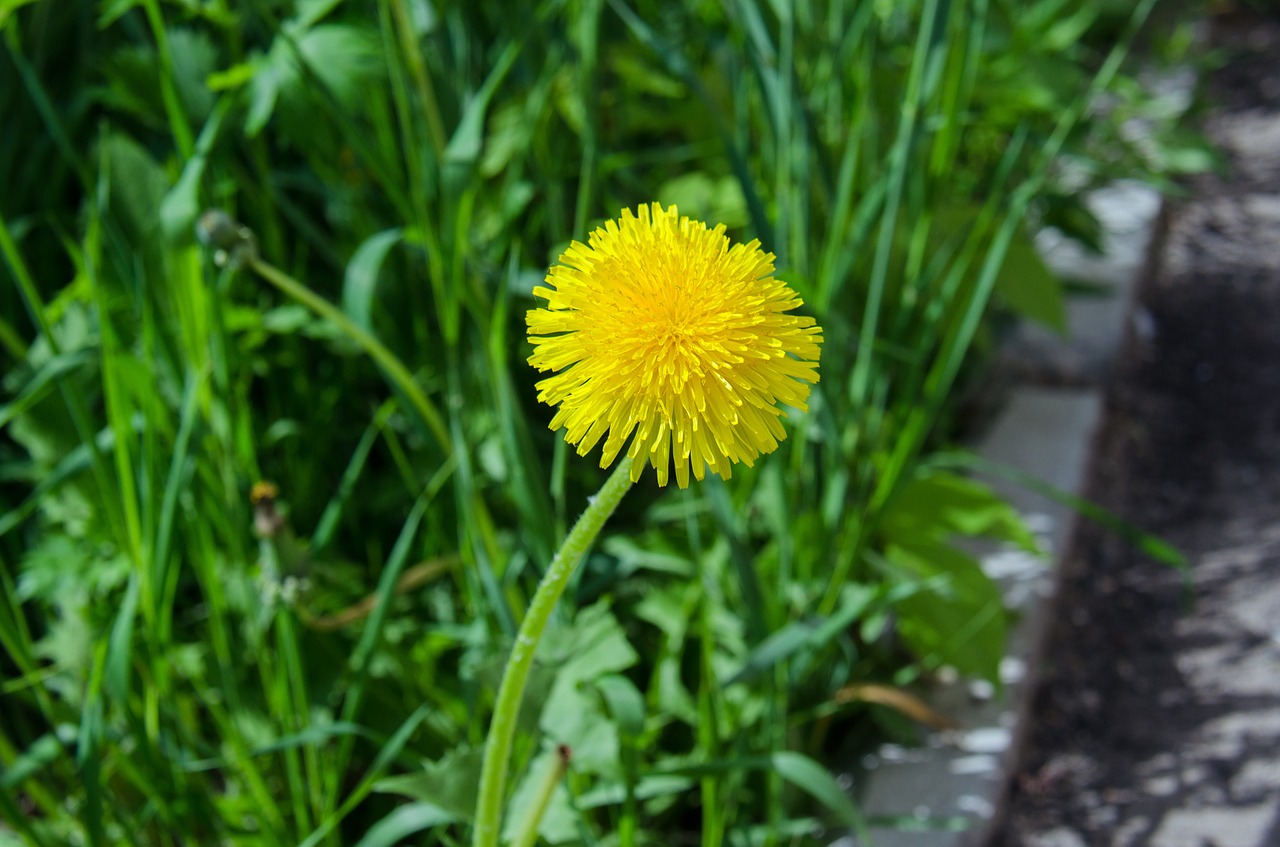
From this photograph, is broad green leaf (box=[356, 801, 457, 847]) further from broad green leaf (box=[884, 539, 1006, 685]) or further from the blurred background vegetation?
broad green leaf (box=[884, 539, 1006, 685])

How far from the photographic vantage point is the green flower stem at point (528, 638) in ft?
2.14

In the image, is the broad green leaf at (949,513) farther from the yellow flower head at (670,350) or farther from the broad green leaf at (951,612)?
the yellow flower head at (670,350)

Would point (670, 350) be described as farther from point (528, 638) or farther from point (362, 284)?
point (362, 284)

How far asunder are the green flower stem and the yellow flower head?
30 mm

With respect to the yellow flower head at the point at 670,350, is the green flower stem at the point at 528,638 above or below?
below

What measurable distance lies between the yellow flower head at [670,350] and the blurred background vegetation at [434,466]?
41cm

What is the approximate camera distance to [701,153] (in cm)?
155

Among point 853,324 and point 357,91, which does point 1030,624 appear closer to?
point 853,324

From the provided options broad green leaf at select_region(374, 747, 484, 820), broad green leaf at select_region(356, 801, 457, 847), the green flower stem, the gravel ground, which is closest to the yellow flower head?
the green flower stem

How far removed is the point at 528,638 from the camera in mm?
728

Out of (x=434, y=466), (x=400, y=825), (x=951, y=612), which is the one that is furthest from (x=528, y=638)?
(x=951, y=612)

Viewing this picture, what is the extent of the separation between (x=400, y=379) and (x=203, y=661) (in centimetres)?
47

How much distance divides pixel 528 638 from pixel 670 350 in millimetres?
232

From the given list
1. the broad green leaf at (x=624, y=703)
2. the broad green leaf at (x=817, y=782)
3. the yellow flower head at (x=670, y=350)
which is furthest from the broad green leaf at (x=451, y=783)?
the yellow flower head at (x=670, y=350)
